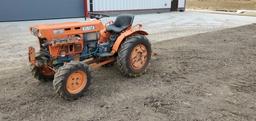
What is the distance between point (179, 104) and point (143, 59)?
1.50 meters

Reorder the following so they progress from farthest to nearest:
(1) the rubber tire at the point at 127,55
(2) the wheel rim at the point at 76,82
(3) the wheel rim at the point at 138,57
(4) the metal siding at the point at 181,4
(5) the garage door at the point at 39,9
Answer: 1. (4) the metal siding at the point at 181,4
2. (5) the garage door at the point at 39,9
3. (3) the wheel rim at the point at 138,57
4. (1) the rubber tire at the point at 127,55
5. (2) the wheel rim at the point at 76,82

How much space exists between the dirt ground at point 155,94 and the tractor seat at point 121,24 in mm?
820

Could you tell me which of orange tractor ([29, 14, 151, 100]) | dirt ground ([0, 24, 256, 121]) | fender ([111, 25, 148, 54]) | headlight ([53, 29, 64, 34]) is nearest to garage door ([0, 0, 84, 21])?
dirt ground ([0, 24, 256, 121])

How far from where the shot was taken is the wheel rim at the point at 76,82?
14.6 feet

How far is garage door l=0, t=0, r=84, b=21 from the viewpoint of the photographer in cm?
1265

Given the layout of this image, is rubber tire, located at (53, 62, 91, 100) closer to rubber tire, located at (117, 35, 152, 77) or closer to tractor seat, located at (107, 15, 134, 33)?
rubber tire, located at (117, 35, 152, 77)

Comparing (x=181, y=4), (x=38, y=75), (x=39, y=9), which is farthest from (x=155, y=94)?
A: (x=181, y=4)

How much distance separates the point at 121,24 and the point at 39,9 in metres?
8.57

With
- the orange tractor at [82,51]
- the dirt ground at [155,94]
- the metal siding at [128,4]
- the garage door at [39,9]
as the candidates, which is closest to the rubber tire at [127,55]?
the orange tractor at [82,51]

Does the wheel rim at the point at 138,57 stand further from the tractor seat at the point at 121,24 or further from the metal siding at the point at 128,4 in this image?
the metal siding at the point at 128,4

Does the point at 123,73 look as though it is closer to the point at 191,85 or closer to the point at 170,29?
the point at 191,85

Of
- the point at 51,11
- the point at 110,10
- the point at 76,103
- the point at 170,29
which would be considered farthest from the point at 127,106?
the point at 110,10

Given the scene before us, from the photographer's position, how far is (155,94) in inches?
191

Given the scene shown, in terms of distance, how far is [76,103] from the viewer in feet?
14.7
